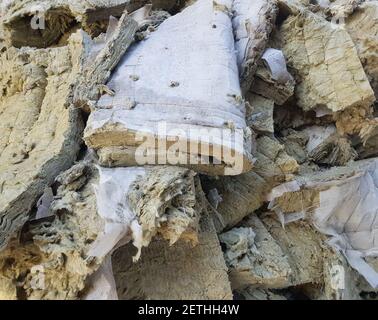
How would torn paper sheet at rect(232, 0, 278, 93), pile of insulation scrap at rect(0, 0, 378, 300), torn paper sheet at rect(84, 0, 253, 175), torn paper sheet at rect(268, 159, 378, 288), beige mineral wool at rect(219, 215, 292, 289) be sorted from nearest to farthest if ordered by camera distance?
pile of insulation scrap at rect(0, 0, 378, 300) < torn paper sheet at rect(84, 0, 253, 175) < beige mineral wool at rect(219, 215, 292, 289) < torn paper sheet at rect(268, 159, 378, 288) < torn paper sheet at rect(232, 0, 278, 93)

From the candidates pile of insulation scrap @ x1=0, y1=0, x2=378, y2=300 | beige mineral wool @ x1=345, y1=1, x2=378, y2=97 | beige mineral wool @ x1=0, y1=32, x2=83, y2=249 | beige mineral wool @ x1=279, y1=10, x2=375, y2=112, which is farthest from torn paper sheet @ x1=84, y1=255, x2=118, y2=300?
beige mineral wool @ x1=345, y1=1, x2=378, y2=97

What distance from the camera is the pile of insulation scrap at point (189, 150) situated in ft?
6.07

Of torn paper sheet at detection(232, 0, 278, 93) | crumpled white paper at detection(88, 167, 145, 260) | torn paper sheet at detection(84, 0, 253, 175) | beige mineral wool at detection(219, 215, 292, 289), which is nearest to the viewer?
crumpled white paper at detection(88, 167, 145, 260)

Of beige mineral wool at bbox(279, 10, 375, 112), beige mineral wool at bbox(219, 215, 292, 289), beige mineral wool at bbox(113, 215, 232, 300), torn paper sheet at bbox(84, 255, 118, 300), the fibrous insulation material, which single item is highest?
beige mineral wool at bbox(279, 10, 375, 112)

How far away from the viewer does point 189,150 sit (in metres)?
1.96

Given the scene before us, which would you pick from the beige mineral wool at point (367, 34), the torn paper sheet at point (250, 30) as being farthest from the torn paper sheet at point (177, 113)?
the beige mineral wool at point (367, 34)

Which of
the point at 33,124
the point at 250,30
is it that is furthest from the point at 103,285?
the point at 250,30

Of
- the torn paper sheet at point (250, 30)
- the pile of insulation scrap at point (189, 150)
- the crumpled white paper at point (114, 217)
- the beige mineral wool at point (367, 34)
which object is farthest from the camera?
the beige mineral wool at point (367, 34)

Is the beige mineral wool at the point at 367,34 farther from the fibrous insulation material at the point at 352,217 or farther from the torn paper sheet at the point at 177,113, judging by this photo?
the torn paper sheet at the point at 177,113

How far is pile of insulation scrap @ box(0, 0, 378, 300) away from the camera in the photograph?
6.07 ft

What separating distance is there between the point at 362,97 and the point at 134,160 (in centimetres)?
150

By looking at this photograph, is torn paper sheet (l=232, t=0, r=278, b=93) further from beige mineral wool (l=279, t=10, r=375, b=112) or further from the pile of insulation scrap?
beige mineral wool (l=279, t=10, r=375, b=112)

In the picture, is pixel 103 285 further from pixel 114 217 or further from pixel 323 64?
A: pixel 323 64

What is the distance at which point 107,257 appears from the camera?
71.1 inches
